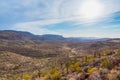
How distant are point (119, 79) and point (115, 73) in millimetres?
2167

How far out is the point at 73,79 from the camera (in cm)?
5128

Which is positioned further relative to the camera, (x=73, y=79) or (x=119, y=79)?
(x=73, y=79)

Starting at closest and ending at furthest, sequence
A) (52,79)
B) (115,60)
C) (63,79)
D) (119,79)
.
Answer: (119,79) → (63,79) → (115,60) → (52,79)

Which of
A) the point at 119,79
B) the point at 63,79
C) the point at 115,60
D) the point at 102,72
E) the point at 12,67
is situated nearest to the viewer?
the point at 119,79

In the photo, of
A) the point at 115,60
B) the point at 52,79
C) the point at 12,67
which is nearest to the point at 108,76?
the point at 115,60

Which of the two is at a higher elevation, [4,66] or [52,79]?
[52,79]

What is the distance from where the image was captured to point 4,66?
18750cm

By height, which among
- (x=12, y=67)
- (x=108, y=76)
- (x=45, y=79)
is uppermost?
(x=108, y=76)

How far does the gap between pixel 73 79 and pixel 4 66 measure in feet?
479

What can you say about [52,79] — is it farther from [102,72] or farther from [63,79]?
[102,72]

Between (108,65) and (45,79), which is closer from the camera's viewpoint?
(108,65)

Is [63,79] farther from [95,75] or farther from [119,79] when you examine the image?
[119,79]

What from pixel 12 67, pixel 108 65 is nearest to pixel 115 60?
pixel 108 65

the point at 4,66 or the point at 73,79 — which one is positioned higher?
the point at 73,79
